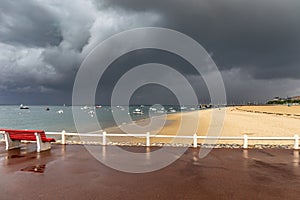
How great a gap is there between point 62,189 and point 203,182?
377 cm

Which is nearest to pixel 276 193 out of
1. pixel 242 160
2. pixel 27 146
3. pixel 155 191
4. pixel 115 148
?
pixel 155 191

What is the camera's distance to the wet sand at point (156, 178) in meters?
5.57

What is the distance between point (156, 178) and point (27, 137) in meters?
7.04

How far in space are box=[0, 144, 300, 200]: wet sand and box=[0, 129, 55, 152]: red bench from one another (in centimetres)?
79

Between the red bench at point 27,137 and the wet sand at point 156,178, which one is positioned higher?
the red bench at point 27,137

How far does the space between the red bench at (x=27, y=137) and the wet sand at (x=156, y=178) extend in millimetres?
786

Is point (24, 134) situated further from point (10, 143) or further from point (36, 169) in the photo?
point (36, 169)

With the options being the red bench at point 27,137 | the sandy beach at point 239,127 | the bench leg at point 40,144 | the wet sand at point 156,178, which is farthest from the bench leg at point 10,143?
the sandy beach at point 239,127

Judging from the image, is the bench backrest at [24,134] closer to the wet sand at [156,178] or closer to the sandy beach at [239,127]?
the wet sand at [156,178]

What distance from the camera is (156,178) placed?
6.87m

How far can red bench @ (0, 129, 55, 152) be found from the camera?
10.5m

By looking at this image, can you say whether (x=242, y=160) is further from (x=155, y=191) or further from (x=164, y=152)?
(x=155, y=191)

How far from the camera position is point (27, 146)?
39.4ft

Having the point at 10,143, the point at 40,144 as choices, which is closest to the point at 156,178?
the point at 40,144
